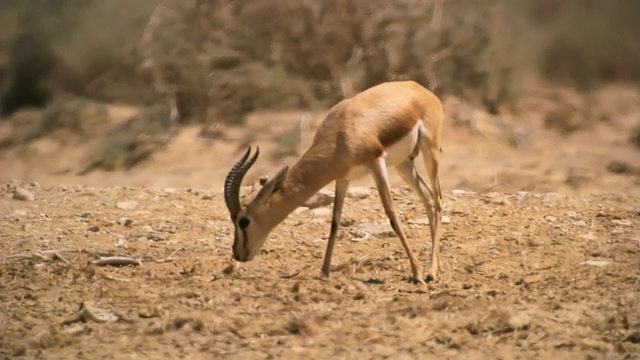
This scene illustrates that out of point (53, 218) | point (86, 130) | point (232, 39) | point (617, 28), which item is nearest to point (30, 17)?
point (86, 130)

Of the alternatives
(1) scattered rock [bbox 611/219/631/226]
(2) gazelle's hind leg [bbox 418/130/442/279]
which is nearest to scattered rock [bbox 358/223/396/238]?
(2) gazelle's hind leg [bbox 418/130/442/279]

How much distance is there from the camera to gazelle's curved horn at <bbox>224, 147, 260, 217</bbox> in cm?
707

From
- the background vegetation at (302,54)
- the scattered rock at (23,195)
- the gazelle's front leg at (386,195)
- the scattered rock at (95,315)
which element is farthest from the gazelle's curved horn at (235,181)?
the background vegetation at (302,54)

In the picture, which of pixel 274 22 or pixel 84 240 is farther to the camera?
pixel 274 22

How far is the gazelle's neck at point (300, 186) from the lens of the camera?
24.1ft

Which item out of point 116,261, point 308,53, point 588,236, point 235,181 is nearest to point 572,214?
point 588,236

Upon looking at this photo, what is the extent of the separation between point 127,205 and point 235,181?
3357mm

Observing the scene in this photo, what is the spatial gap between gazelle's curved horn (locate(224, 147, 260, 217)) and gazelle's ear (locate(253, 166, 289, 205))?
0.18m

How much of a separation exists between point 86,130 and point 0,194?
16.9ft

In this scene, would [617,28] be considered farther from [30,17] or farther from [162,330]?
[162,330]

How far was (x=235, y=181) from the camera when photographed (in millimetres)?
7145

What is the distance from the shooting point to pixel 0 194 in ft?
35.9

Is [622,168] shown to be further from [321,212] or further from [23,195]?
[23,195]

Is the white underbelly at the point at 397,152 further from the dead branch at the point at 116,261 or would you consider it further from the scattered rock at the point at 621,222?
the scattered rock at the point at 621,222
